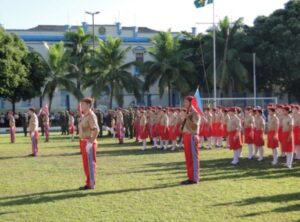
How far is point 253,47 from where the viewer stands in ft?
160

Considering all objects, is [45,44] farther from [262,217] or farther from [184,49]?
[262,217]

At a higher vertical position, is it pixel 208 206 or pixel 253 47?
pixel 253 47

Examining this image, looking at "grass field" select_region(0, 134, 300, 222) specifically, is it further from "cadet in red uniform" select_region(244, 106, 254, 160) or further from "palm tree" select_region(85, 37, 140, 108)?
"palm tree" select_region(85, 37, 140, 108)

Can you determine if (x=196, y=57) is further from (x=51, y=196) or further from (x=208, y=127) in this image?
(x=51, y=196)

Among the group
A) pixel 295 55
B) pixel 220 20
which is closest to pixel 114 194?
pixel 295 55

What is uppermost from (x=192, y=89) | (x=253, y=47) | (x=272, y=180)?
(x=253, y=47)

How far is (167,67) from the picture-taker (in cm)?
4941

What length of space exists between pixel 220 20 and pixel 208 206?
133 feet

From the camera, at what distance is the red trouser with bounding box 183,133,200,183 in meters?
12.2

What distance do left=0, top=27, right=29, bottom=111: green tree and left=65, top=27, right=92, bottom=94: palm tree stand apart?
488 cm

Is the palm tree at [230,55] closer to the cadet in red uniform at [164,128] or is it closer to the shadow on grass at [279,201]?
the cadet in red uniform at [164,128]

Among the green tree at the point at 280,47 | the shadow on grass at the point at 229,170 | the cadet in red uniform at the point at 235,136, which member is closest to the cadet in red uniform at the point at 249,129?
the cadet in red uniform at the point at 235,136

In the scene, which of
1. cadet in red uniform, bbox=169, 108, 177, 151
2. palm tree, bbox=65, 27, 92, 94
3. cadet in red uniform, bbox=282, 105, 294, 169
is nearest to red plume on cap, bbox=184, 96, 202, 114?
cadet in red uniform, bbox=282, 105, 294, 169

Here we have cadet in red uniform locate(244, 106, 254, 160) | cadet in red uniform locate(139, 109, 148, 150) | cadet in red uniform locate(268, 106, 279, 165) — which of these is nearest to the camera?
cadet in red uniform locate(268, 106, 279, 165)
